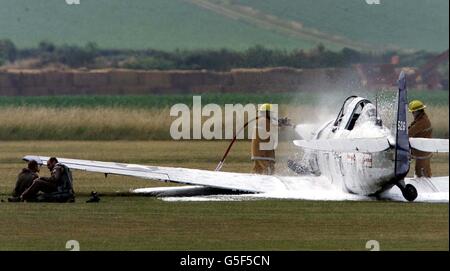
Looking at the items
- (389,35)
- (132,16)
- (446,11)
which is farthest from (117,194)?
(132,16)

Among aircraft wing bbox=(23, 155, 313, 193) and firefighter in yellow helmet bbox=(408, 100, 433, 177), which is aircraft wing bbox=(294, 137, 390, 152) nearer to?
aircraft wing bbox=(23, 155, 313, 193)

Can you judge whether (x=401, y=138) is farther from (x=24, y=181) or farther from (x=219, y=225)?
(x=24, y=181)

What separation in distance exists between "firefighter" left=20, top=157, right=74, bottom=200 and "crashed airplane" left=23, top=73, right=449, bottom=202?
91cm

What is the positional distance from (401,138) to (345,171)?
1998 mm

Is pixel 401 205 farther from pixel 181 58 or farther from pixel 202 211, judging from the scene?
pixel 181 58

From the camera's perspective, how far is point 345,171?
21.8 metres

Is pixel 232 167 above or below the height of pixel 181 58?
below

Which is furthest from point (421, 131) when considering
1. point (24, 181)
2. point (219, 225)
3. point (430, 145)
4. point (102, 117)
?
point (102, 117)

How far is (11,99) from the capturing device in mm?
46250

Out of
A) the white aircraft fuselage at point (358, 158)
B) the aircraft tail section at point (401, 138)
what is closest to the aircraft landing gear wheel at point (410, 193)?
the white aircraft fuselage at point (358, 158)

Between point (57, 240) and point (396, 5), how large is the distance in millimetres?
34592

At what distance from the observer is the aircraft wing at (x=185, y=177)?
2283cm
